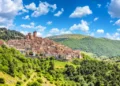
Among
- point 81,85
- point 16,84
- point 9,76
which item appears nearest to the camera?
point 16,84

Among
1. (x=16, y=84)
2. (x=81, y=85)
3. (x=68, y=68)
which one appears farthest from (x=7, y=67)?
(x=68, y=68)

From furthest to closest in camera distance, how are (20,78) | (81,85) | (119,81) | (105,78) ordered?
(105,78), (119,81), (81,85), (20,78)

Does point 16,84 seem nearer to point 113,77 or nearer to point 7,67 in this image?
point 7,67

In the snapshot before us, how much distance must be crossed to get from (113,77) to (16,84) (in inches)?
5275

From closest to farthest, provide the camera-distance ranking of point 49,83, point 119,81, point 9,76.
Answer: point 9,76 → point 49,83 → point 119,81

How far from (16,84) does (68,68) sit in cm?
11720

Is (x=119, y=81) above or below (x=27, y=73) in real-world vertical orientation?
below

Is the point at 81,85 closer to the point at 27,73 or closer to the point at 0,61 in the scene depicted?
the point at 27,73

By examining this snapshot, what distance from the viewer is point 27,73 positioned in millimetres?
100062

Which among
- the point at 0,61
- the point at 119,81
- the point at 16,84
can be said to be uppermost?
the point at 0,61

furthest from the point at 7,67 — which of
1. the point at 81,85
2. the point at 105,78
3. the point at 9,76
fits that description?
the point at 105,78

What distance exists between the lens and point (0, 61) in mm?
88812

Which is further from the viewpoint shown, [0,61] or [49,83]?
[49,83]

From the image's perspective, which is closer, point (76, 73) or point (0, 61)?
point (0, 61)
